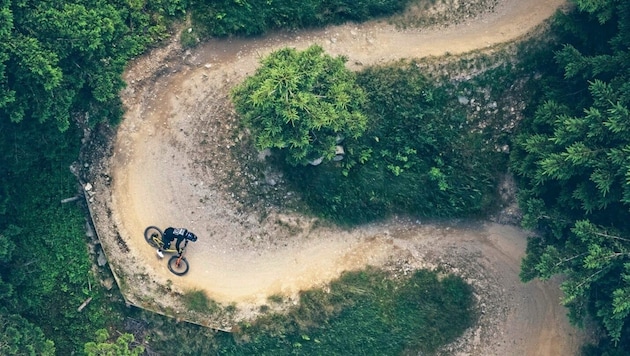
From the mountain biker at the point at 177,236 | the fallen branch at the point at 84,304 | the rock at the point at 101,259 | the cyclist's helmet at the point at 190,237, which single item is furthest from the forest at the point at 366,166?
the cyclist's helmet at the point at 190,237

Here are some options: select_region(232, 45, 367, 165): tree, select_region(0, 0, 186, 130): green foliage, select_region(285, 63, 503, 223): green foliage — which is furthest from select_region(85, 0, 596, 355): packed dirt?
select_region(232, 45, 367, 165): tree

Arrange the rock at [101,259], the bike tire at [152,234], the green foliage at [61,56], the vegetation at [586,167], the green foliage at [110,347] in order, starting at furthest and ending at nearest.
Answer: the rock at [101,259]
the bike tire at [152,234]
the green foliage at [110,347]
the vegetation at [586,167]
the green foliage at [61,56]

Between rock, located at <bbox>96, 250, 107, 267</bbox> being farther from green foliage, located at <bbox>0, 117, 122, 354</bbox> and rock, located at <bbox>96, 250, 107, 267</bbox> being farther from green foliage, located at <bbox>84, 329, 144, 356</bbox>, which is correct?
green foliage, located at <bbox>84, 329, 144, 356</bbox>

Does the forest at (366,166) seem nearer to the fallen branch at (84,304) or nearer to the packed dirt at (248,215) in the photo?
the fallen branch at (84,304)

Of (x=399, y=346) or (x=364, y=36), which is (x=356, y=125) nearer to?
(x=364, y=36)

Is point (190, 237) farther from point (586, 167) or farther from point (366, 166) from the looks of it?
point (586, 167)

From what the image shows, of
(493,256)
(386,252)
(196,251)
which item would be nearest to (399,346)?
(386,252)

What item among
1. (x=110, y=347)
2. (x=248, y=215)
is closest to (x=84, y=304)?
(x=110, y=347)
